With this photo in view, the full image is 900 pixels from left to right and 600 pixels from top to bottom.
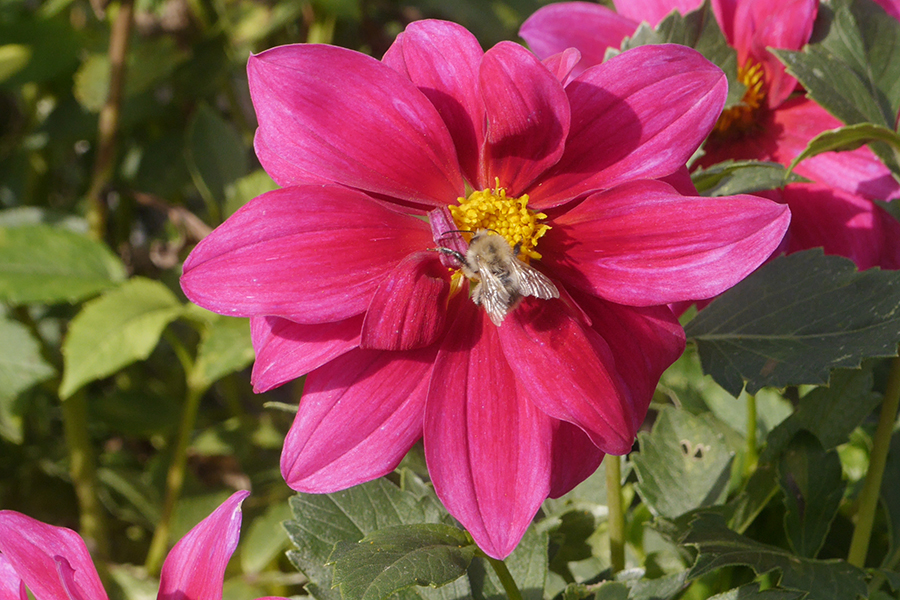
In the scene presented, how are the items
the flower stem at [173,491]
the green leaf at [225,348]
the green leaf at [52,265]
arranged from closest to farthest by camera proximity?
the green leaf at [225,348] < the green leaf at [52,265] < the flower stem at [173,491]

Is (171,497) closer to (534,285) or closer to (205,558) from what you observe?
(205,558)

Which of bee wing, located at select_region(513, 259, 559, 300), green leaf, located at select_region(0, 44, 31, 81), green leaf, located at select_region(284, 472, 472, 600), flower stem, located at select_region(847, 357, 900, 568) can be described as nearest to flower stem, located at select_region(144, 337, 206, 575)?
green leaf, located at select_region(0, 44, 31, 81)

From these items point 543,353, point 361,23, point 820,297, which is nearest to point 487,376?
point 543,353

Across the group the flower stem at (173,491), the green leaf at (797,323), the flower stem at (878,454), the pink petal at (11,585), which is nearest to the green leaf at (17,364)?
the flower stem at (173,491)

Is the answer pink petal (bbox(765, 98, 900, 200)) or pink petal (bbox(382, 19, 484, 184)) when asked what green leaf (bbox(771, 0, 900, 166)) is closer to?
pink petal (bbox(765, 98, 900, 200))

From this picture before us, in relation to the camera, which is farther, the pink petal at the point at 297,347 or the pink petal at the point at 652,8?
the pink petal at the point at 652,8

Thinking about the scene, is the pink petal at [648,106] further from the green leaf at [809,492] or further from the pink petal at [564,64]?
the green leaf at [809,492]
